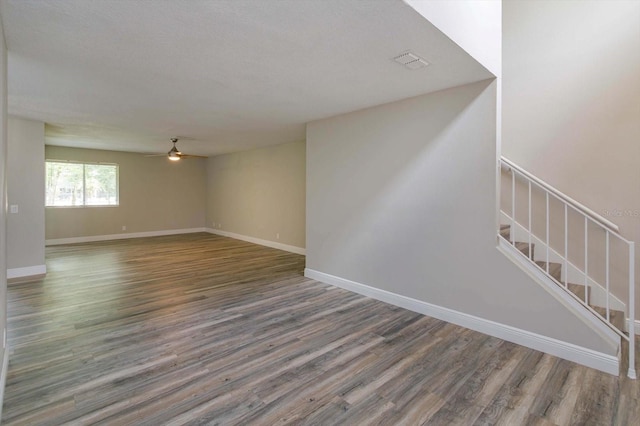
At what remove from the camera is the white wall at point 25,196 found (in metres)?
4.97

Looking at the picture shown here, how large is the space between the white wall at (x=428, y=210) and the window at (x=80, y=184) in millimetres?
7206

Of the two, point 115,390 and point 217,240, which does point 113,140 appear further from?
point 115,390

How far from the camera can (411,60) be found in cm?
271

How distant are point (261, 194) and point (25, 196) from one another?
462 cm

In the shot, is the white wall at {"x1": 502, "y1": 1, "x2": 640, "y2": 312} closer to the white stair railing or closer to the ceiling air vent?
the white stair railing

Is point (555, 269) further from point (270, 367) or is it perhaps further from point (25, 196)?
point (25, 196)

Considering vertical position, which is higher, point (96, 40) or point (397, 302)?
point (96, 40)

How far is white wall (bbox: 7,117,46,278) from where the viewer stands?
4973mm

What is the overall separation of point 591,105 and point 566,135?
360mm

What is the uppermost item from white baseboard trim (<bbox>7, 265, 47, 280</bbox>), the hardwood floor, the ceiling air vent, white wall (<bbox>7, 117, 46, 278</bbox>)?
the ceiling air vent

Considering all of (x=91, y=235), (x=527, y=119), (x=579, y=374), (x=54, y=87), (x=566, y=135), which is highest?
(x=54, y=87)

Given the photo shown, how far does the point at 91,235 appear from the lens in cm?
862

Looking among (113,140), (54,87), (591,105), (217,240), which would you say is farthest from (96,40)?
(217,240)

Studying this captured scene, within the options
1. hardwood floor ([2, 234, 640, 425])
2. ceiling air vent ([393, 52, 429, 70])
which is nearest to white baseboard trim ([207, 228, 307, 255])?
hardwood floor ([2, 234, 640, 425])
